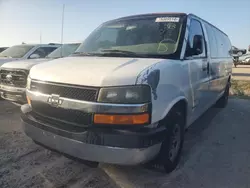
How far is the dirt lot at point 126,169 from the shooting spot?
2.84m

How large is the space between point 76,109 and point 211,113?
15.8 ft

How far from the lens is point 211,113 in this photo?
646cm

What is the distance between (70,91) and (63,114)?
0.26 m

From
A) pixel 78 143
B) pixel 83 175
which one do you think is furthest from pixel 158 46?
pixel 83 175

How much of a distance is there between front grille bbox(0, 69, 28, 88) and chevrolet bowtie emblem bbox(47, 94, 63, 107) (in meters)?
2.96

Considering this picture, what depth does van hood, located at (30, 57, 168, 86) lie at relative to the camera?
2438 mm

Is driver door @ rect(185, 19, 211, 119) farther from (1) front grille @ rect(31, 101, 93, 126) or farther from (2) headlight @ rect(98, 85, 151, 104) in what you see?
(1) front grille @ rect(31, 101, 93, 126)

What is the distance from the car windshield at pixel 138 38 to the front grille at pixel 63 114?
109 centimetres

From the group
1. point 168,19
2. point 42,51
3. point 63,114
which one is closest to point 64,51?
point 42,51

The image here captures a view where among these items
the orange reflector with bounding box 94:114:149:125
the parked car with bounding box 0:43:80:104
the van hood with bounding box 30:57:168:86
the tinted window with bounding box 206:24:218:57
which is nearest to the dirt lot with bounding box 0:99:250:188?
the orange reflector with bounding box 94:114:149:125

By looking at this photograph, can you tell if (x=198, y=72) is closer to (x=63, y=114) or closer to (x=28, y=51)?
(x=63, y=114)

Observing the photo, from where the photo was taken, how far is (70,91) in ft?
8.40

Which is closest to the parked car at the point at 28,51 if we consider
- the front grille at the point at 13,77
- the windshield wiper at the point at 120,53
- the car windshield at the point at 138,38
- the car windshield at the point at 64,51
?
the car windshield at the point at 64,51

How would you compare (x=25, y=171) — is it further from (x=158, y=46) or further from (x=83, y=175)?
(x=158, y=46)
